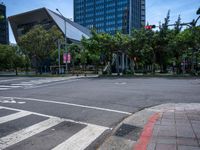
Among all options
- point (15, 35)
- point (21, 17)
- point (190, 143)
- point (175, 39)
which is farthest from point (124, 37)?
point (15, 35)

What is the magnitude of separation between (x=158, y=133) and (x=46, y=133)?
2.78 metres

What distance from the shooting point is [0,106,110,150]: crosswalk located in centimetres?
534

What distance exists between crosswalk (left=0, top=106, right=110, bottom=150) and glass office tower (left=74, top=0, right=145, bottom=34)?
11632cm

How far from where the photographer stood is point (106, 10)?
449 ft

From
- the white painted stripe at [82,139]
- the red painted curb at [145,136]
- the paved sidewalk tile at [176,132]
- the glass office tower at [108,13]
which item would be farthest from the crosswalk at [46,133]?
the glass office tower at [108,13]

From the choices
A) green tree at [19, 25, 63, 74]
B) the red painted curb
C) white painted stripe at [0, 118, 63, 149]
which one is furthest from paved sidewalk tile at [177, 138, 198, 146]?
green tree at [19, 25, 63, 74]

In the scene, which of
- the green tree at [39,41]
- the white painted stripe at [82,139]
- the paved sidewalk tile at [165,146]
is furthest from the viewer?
the green tree at [39,41]

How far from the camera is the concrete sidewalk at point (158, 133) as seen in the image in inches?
200

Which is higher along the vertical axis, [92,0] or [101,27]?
[92,0]

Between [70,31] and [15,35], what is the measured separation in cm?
2733

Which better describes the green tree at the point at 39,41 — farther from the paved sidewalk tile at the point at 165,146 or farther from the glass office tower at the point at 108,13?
the glass office tower at the point at 108,13

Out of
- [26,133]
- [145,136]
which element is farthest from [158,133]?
[26,133]

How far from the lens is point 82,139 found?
227 inches

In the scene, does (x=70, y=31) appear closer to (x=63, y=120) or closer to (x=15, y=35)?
(x=15, y=35)
